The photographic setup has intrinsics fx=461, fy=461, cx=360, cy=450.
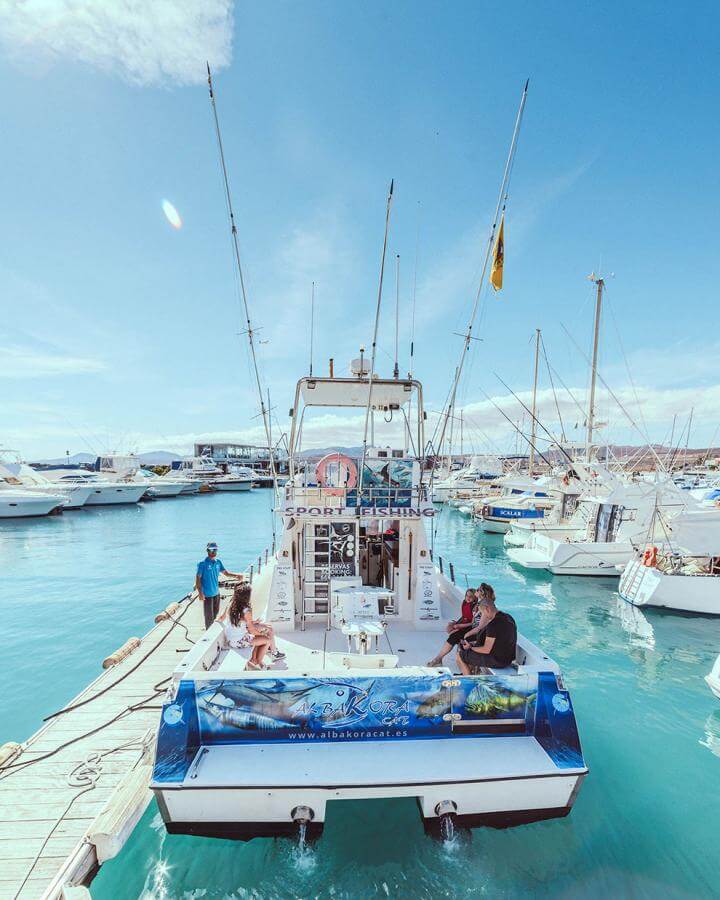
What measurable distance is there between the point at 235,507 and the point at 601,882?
45.5 meters

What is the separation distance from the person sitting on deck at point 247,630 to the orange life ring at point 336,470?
7.05 feet

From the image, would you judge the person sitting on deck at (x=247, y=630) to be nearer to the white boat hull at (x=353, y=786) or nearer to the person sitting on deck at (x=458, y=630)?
the white boat hull at (x=353, y=786)

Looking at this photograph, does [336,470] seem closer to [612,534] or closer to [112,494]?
[612,534]

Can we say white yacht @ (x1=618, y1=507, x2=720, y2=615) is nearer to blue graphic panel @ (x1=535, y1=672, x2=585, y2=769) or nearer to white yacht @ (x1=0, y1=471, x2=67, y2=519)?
blue graphic panel @ (x1=535, y1=672, x2=585, y2=769)

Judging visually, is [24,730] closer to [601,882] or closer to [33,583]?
[601,882]

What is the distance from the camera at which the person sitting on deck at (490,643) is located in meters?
5.29

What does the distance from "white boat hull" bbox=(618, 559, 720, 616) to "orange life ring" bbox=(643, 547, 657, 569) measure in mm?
420

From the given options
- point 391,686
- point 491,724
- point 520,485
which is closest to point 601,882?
point 491,724

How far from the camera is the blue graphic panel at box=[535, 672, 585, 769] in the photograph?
451 centimetres

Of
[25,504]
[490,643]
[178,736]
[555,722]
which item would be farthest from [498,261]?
[25,504]

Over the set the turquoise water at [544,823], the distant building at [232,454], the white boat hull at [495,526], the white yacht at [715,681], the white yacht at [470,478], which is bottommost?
the turquoise water at [544,823]

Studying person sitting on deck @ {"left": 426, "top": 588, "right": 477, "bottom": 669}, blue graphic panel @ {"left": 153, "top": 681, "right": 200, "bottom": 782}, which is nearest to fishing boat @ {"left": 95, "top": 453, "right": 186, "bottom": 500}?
person sitting on deck @ {"left": 426, "top": 588, "right": 477, "bottom": 669}

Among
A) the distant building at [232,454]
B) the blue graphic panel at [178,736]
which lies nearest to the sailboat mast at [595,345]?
the blue graphic panel at [178,736]

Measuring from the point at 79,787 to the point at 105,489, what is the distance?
150ft
